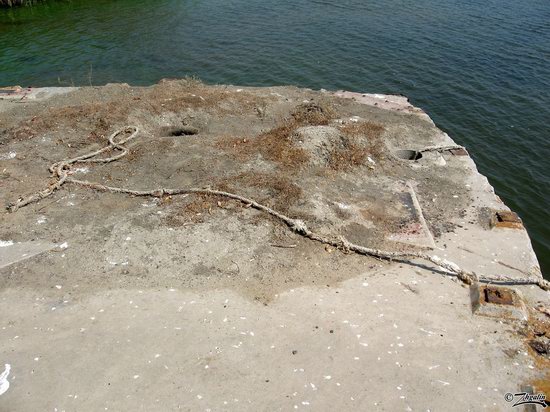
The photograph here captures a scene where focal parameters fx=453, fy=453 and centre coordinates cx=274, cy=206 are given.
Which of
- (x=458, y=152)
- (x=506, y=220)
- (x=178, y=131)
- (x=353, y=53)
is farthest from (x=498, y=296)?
(x=353, y=53)

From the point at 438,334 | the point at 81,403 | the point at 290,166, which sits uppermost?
the point at 290,166

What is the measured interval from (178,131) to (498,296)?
7.91 metres

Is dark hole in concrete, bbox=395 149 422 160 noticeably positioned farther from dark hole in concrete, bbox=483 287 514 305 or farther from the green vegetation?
the green vegetation

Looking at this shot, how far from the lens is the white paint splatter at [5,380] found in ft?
17.1

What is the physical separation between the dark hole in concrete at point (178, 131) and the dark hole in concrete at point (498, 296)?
7.38m

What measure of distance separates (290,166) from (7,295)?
5.34 m

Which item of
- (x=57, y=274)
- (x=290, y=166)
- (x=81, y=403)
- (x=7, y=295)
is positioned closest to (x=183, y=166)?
(x=290, y=166)

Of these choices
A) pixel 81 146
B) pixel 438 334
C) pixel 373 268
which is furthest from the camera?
pixel 81 146

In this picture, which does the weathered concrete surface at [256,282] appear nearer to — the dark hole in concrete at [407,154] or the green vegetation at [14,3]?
the dark hole in concrete at [407,154]

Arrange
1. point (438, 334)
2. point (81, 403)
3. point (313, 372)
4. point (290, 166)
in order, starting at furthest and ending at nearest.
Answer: point (290, 166)
point (438, 334)
point (313, 372)
point (81, 403)

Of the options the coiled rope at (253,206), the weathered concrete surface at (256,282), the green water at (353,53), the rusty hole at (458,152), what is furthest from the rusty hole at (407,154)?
the coiled rope at (253,206)

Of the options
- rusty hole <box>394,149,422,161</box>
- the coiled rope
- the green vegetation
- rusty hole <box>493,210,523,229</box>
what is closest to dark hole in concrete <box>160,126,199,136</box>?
the coiled rope

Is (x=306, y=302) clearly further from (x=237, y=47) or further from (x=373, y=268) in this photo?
(x=237, y=47)

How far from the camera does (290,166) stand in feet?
30.0
